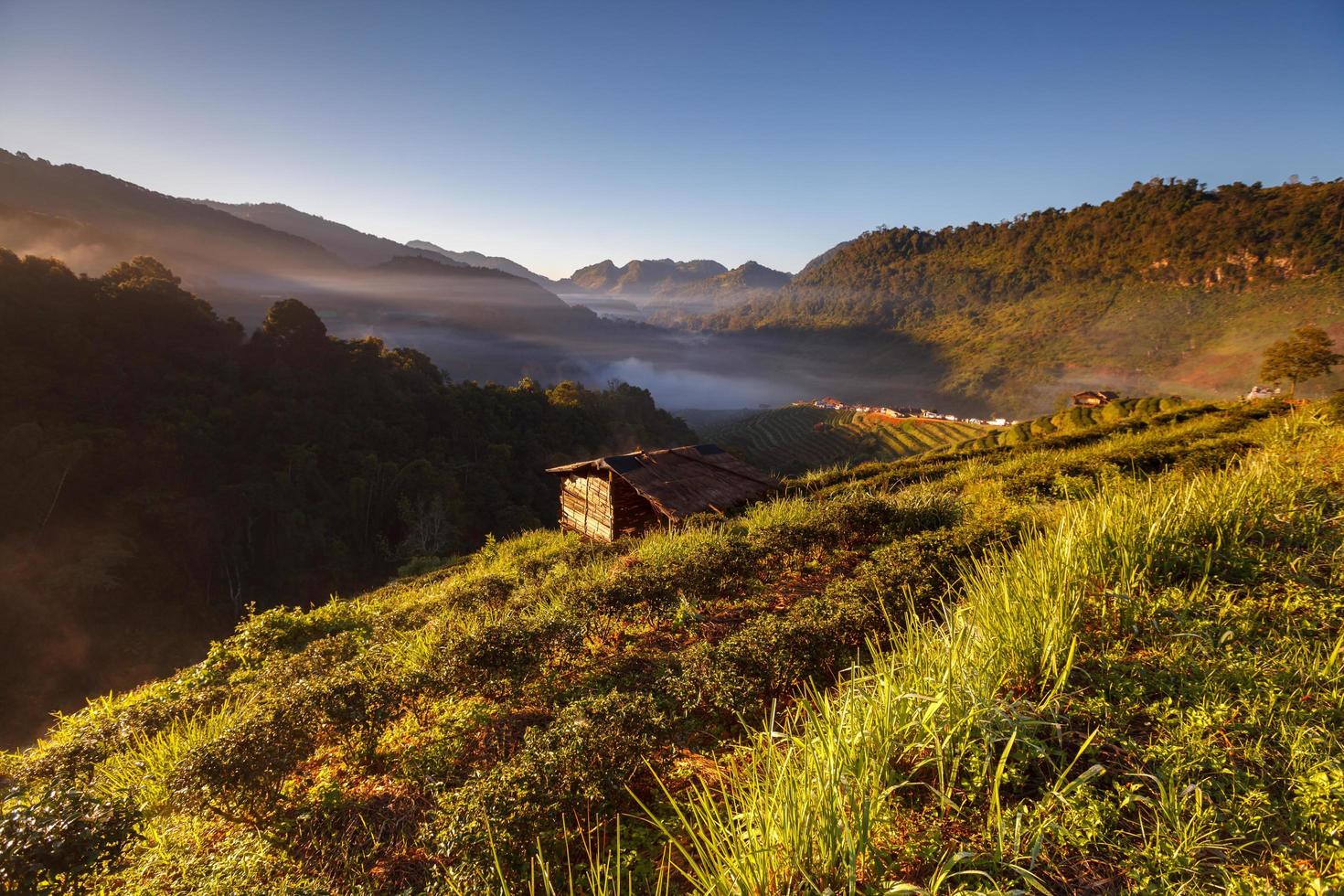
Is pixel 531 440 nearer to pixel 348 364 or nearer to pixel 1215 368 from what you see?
pixel 348 364

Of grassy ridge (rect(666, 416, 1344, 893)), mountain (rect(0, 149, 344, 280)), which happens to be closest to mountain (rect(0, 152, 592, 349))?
mountain (rect(0, 149, 344, 280))

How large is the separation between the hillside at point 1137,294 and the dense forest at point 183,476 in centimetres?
10419

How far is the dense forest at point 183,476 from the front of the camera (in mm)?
22734

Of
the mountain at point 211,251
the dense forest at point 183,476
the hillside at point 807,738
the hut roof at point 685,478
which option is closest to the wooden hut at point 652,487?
the hut roof at point 685,478

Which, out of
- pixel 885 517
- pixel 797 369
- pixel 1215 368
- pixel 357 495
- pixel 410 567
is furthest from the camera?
pixel 797 369

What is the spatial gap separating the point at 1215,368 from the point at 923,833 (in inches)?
4929

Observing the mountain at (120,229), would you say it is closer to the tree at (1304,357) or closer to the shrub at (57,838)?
the shrub at (57,838)

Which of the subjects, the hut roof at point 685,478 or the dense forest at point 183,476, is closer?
the hut roof at point 685,478

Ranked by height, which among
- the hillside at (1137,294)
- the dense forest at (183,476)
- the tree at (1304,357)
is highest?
the hillside at (1137,294)

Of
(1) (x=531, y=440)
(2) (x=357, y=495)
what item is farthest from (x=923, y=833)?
(1) (x=531, y=440)

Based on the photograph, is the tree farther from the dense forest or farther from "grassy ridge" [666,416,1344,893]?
the dense forest

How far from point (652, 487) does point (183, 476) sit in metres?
32.7

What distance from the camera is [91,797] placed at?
3.49 meters

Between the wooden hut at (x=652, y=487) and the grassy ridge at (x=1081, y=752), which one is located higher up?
the grassy ridge at (x=1081, y=752)
